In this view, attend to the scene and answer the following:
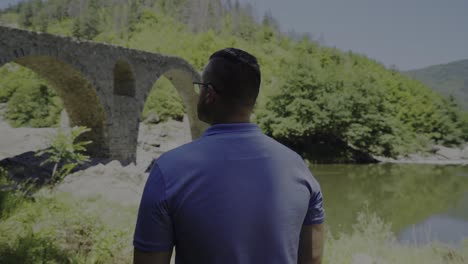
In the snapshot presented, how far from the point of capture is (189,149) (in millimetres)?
1126

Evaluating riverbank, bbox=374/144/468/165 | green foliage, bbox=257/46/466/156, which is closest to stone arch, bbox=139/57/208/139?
green foliage, bbox=257/46/466/156

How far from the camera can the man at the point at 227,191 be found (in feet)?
3.54

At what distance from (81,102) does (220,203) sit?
472 inches

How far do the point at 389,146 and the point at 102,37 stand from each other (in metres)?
40.7

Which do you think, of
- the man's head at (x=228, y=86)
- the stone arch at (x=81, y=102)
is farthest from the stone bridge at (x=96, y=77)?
the man's head at (x=228, y=86)

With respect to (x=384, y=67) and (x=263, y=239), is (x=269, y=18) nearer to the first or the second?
(x=384, y=67)

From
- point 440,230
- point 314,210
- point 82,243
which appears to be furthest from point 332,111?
point 314,210

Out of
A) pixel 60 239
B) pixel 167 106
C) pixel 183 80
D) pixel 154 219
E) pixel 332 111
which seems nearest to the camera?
pixel 154 219

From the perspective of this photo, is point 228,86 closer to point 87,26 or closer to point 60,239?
Result: point 60,239

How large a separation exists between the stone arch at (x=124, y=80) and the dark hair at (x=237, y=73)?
1248 cm

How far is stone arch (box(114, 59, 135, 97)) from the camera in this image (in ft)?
43.2

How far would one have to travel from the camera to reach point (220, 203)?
1.10 m

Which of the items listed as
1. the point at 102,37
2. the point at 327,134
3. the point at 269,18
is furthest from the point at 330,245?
the point at 269,18

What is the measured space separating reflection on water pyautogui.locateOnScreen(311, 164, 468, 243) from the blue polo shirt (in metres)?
5.43
